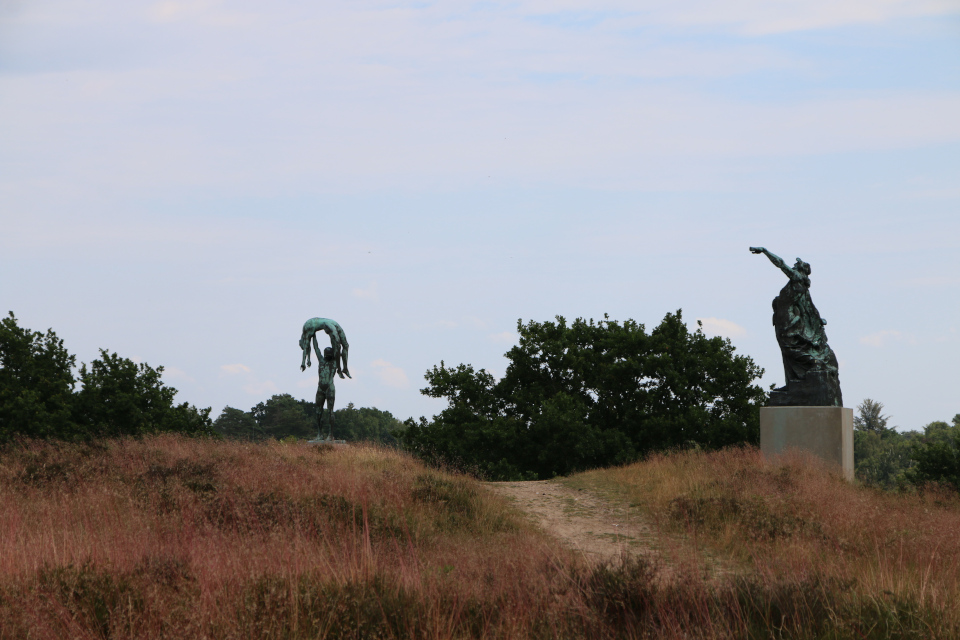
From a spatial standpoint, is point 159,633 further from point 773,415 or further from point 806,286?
point 806,286

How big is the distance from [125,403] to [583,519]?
1661 centimetres

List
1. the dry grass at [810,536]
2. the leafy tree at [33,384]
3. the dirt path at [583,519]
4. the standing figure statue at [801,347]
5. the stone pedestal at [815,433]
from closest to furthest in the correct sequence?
the dry grass at [810,536] < the dirt path at [583,519] < the stone pedestal at [815,433] < the standing figure statue at [801,347] < the leafy tree at [33,384]

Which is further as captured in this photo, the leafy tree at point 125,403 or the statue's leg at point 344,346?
the leafy tree at point 125,403

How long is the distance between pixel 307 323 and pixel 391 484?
8901 millimetres

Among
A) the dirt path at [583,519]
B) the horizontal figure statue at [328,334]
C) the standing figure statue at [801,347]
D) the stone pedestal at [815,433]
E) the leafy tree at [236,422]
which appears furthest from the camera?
the leafy tree at [236,422]

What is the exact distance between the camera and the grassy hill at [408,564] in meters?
4.80

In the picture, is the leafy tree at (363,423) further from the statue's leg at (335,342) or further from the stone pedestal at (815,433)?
the stone pedestal at (815,433)

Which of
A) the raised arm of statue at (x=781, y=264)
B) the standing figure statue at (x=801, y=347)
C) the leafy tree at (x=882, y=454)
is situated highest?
the raised arm of statue at (x=781, y=264)

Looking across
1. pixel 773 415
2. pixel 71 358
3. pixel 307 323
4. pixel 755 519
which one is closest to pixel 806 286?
pixel 773 415

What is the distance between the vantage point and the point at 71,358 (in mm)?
24469

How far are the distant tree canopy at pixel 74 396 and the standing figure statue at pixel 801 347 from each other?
50.5ft

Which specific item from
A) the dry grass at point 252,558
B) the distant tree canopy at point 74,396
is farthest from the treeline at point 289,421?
the dry grass at point 252,558

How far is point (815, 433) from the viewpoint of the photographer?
14617mm

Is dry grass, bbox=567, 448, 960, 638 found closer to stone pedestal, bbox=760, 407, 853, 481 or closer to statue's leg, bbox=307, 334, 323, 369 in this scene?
stone pedestal, bbox=760, 407, 853, 481
